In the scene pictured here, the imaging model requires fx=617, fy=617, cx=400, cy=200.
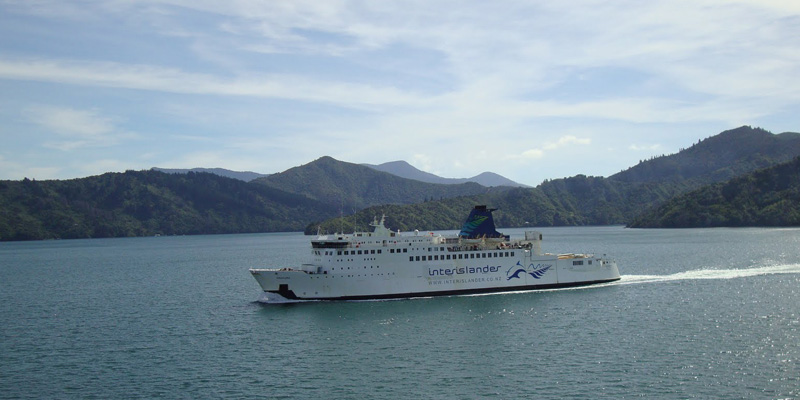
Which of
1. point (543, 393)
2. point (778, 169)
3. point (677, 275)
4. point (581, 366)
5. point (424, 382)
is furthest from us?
point (778, 169)

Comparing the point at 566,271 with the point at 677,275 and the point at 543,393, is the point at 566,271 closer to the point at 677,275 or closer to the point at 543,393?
the point at 677,275

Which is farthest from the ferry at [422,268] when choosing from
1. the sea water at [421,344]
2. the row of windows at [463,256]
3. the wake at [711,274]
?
the wake at [711,274]

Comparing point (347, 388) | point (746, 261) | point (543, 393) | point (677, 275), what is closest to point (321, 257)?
point (347, 388)

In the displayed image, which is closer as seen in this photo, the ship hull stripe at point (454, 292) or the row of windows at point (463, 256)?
the ship hull stripe at point (454, 292)

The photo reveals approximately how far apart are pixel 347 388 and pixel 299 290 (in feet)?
55.6

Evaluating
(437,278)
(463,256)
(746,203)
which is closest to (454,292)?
(437,278)

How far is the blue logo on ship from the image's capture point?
4400 cm

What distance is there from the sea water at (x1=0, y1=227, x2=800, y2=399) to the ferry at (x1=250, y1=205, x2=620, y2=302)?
122 cm

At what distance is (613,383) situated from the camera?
22672 millimetres

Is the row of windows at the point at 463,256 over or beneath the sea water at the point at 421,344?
over

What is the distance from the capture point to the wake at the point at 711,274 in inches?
1937

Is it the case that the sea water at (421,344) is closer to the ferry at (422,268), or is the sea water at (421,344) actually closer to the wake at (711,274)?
the wake at (711,274)

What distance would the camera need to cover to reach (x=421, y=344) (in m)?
29.0

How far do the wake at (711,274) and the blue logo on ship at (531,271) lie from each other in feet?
22.5
